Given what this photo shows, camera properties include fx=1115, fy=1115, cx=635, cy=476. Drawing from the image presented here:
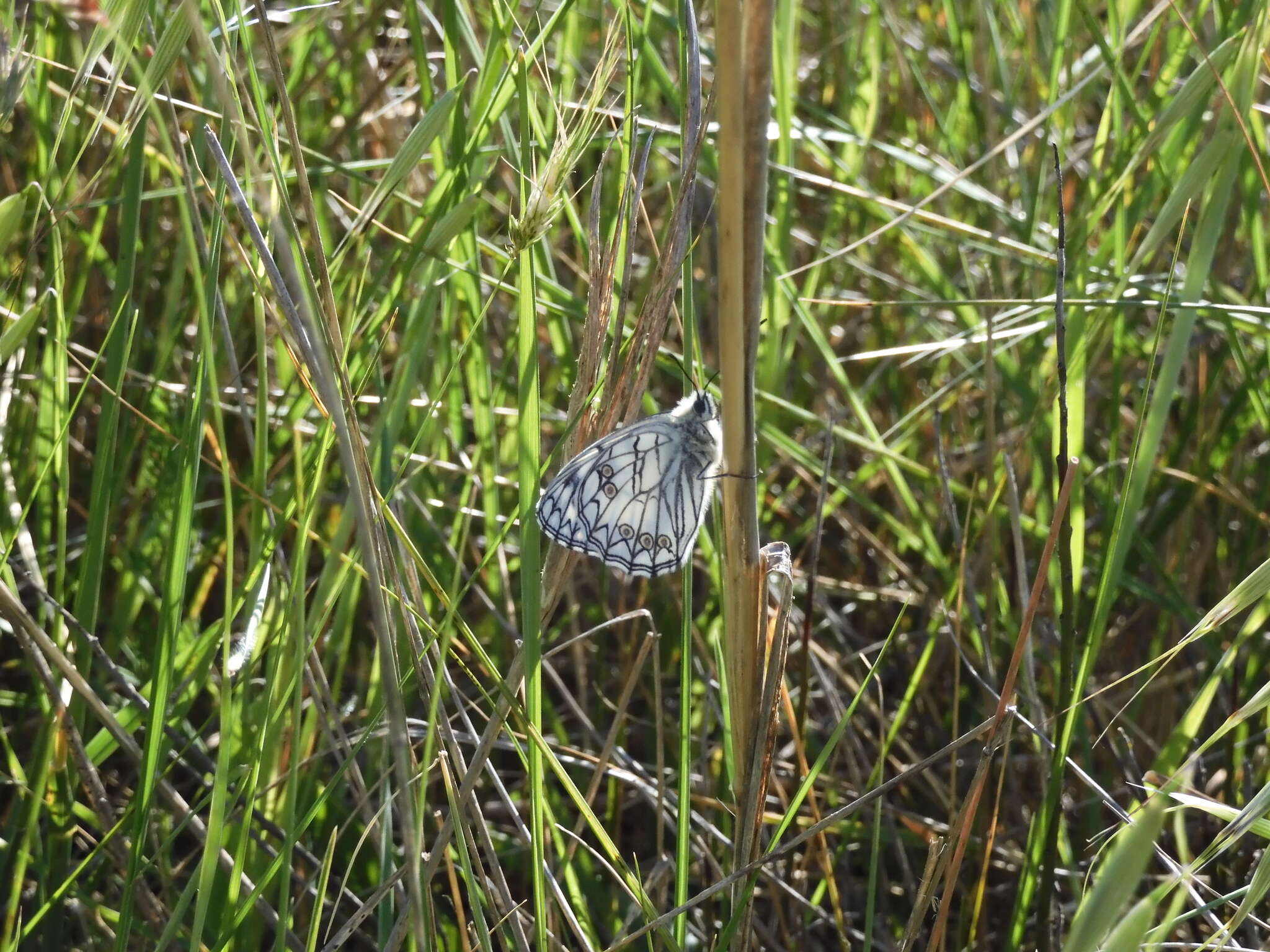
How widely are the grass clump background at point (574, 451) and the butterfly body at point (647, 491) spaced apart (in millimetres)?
76

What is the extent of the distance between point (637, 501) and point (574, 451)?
1.47 ft

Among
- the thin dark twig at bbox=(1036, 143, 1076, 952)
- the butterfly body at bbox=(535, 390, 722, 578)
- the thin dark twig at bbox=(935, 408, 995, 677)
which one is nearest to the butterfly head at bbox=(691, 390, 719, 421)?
the butterfly body at bbox=(535, 390, 722, 578)

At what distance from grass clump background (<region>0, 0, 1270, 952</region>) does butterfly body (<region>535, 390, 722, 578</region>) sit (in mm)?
76

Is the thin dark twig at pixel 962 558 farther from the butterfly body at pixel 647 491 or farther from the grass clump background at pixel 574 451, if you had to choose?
the butterfly body at pixel 647 491

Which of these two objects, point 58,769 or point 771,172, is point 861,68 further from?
point 58,769

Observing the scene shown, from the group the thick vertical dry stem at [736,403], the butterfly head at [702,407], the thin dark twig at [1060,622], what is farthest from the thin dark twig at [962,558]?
the thick vertical dry stem at [736,403]

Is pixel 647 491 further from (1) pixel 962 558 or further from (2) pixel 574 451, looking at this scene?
(2) pixel 574 451

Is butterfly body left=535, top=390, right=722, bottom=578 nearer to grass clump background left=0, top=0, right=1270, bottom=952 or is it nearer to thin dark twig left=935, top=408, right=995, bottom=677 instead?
grass clump background left=0, top=0, right=1270, bottom=952

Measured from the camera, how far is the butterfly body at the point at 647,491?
1076 mm

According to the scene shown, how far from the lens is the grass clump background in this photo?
76 cm

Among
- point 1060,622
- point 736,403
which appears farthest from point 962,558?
point 736,403

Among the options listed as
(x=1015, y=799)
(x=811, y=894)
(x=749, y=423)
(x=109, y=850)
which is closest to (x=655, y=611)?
(x=811, y=894)

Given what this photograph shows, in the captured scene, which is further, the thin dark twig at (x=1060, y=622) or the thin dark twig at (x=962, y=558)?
the thin dark twig at (x=962, y=558)

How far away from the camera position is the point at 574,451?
2.75 feet
